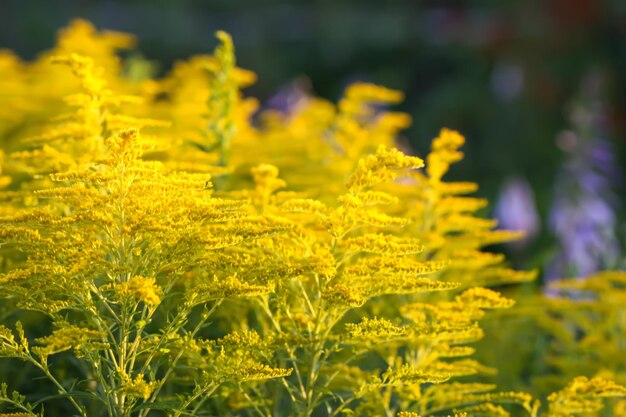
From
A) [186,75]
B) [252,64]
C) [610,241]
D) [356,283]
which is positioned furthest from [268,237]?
[252,64]

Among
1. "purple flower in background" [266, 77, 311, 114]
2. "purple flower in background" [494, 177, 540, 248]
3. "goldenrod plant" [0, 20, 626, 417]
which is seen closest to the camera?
"goldenrod plant" [0, 20, 626, 417]

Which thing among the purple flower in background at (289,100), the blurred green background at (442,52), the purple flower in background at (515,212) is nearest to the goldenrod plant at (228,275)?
the purple flower in background at (515,212)

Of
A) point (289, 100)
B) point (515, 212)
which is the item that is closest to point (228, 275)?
point (515, 212)

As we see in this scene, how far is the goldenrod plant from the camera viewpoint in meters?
3.11

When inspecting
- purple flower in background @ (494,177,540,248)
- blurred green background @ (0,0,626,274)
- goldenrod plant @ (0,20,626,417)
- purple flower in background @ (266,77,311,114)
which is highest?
blurred green background @ (0,0,626,274)

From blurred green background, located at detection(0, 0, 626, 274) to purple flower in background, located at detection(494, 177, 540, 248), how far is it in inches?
11.9

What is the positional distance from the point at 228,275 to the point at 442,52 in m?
11.5

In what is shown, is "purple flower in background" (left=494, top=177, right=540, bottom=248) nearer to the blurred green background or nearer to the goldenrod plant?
the blurred green background

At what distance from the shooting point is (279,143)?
5133 millimetres

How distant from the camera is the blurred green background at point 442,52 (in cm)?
1223

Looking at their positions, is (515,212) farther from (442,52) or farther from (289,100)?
(442,52)

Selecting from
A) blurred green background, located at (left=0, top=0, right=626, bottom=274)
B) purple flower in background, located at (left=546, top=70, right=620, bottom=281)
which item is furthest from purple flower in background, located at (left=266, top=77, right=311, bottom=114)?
purple flower in background, located at (left=546, top=70, right=620, bottom=281)

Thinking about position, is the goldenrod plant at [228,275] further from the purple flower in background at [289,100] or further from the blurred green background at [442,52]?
the blurred green background at [442,52]

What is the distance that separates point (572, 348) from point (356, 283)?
172 cm
